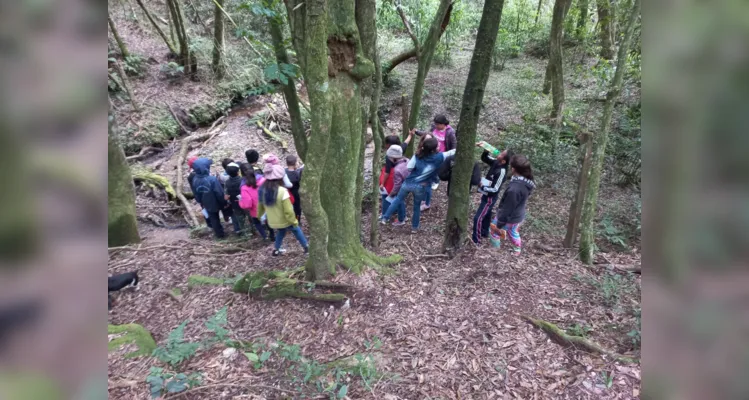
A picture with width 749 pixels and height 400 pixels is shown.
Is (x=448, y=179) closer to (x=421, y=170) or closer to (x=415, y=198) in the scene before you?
(x=421, y=170)

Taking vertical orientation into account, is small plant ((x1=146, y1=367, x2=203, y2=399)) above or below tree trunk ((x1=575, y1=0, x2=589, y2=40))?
below

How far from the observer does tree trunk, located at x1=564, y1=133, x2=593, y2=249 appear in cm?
601

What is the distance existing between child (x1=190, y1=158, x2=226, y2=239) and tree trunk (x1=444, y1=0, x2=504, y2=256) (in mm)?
4323

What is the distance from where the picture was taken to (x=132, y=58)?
13.7 m

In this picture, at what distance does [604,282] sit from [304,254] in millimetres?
4600

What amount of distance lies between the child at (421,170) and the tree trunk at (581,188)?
2122mm

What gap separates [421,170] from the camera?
22.9ft

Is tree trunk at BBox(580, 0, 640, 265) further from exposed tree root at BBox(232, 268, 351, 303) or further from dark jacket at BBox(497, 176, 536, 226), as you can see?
exposed tree root at BBox(232, 268, 351, 303)

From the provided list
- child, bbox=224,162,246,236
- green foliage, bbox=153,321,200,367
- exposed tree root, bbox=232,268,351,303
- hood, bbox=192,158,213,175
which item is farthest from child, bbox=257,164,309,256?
green foliage, bbox=153,321,200,367

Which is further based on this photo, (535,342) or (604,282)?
(604,282)

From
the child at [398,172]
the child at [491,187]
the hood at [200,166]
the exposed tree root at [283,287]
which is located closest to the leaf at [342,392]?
the exposed tree root at [283,287]

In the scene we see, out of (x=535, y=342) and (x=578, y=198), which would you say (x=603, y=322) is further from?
(x=578, y=198)

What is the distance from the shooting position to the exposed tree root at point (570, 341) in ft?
12.1
